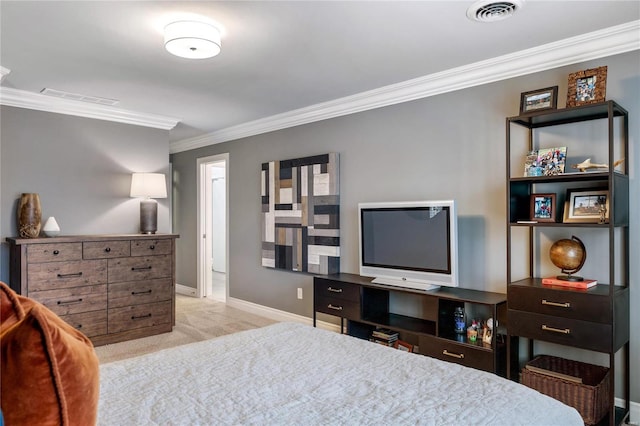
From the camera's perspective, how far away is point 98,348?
4059 millimetres

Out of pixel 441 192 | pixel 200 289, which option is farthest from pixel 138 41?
pixel 200 289

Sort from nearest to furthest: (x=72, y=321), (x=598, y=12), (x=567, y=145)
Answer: (x=598, y=12), (x=567, y=145), (x=72, y=321)

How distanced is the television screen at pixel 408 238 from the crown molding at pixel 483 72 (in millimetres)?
1041

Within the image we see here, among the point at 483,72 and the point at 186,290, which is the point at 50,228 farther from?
the point at 483,72

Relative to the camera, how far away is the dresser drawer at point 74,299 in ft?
12.6

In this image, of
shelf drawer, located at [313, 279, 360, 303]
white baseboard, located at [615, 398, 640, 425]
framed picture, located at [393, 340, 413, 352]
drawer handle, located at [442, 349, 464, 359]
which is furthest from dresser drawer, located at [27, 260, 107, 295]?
white baseboard, located at [615, 398, 640, 425]

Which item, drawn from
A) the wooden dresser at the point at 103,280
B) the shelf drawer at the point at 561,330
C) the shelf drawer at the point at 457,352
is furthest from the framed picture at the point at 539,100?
the wooden dresser at the point at 103,280

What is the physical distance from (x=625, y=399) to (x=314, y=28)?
9.76ft

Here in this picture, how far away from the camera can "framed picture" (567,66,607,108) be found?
8.61ft

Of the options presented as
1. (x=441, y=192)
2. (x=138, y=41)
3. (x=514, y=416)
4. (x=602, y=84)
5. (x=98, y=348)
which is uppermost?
(x=138, y=41)

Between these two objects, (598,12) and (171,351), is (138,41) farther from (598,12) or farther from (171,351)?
(598,12)

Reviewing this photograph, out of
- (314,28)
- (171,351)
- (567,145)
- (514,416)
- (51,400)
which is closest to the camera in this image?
(51,400)

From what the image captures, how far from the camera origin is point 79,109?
4.46 m

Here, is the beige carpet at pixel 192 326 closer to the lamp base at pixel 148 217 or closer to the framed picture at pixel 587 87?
the lamp base at pixel 148 217
